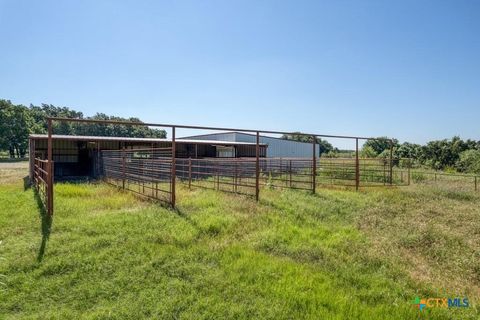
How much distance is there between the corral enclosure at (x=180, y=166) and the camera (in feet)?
29.2

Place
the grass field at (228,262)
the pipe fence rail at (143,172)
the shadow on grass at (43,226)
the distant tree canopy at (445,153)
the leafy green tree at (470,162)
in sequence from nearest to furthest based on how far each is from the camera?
the grass field at (228,262) < the shadow on grass at (43,226) < the pipe fence rail at (143,172) < the leafy green tree at (470,162) < the distant tree canopy at (445,153)

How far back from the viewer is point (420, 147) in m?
36.8

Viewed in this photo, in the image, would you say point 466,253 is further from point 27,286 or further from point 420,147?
point 420,147

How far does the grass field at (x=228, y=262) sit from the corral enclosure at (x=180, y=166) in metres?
1.44

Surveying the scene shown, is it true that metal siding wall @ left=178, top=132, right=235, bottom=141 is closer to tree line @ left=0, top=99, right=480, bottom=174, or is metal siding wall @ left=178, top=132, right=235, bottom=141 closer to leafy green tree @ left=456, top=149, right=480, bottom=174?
tree line @ left=0, top=99, right=480, bottom=174

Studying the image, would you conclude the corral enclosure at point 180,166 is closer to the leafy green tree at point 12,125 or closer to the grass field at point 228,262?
the grass field at point 228,262

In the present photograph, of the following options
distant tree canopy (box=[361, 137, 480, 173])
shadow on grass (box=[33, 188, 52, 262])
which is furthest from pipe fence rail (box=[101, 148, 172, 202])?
distant tree canopy (box=[361, 137, 480, 173])

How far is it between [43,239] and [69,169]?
50.7 feet

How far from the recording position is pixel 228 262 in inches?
175

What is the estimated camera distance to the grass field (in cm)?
336

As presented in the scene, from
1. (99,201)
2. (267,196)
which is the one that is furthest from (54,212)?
(267,196)

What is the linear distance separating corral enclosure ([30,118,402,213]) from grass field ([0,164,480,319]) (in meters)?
1.44

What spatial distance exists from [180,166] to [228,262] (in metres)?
13.6

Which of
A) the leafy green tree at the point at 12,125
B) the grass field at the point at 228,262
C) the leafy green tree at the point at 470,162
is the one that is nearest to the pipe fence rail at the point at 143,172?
the grass field at the point at 228,262
